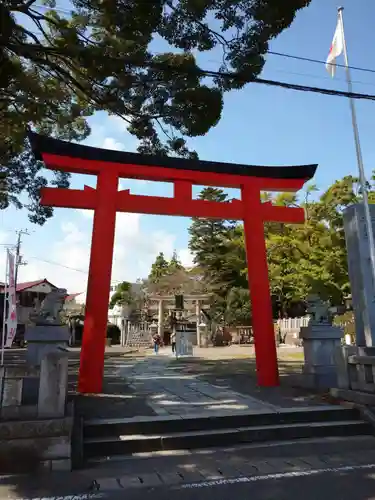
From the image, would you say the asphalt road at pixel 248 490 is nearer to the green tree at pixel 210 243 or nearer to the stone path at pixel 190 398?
the stone path at pixel 190 398

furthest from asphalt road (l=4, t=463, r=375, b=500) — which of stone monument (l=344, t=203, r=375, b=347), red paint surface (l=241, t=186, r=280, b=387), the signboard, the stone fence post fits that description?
the signboard

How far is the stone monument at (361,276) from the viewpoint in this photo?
712 centimetres

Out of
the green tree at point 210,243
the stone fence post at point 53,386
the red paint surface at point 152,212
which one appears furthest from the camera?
the green tree at point 210,243

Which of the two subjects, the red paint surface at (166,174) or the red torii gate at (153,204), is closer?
the red torii gate at (153,204)

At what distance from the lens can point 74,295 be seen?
57.4 metres

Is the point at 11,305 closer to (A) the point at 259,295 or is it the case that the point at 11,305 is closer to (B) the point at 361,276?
(A) the point at 259,295

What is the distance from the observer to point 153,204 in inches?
359

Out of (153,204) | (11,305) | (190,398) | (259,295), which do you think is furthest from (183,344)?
(11,305)

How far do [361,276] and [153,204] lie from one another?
16.0 ft

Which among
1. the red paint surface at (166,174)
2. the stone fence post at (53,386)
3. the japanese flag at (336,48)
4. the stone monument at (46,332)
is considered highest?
the japanese flag at (336,48)

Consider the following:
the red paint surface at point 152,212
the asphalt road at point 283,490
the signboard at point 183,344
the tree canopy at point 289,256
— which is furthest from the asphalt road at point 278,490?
the tree canopy at point 289,256

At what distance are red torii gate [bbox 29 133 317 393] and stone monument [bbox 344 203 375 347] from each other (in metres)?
2.17

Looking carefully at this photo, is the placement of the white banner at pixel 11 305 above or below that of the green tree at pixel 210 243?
below

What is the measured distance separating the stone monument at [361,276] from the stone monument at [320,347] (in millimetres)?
1141
